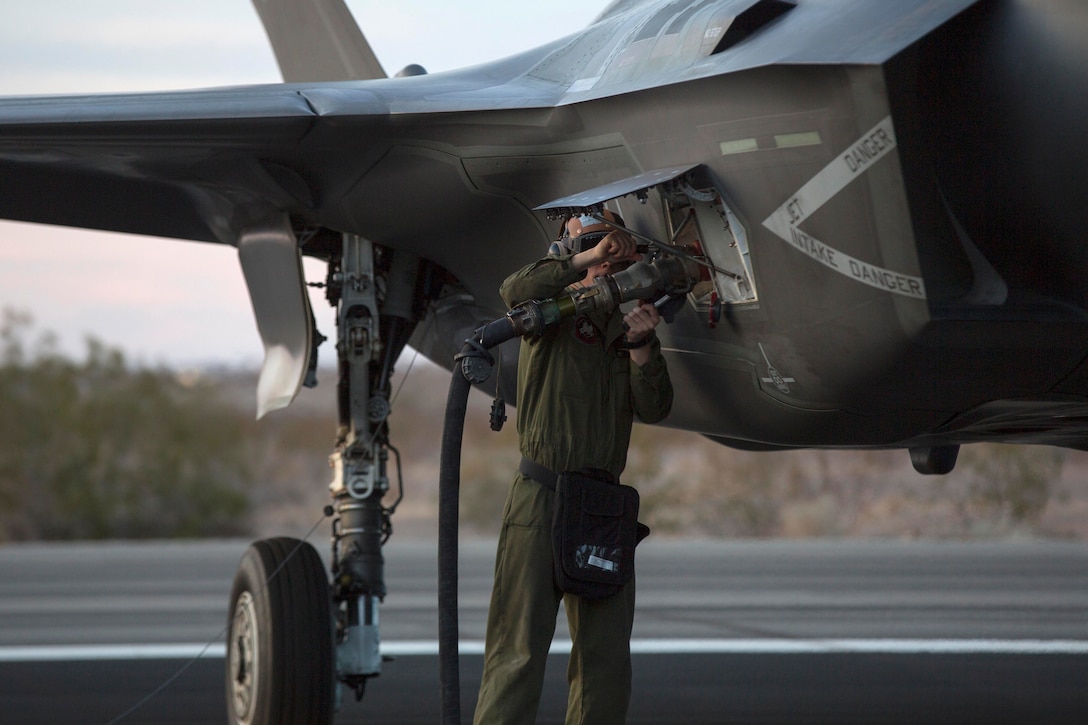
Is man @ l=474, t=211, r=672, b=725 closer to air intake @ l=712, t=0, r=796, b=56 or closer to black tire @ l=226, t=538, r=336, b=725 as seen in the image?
air intake @ l=712, t=0, r=796, b=56

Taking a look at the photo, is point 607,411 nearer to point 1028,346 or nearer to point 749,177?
point 749,177

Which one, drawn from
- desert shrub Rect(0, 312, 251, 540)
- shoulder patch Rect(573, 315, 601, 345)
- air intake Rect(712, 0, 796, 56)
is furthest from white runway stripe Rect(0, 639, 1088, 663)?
desert shrub Rect(0, 312, 251, 540)

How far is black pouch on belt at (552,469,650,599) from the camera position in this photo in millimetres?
3484

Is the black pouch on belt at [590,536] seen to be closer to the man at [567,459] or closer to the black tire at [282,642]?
the man at [567,459]

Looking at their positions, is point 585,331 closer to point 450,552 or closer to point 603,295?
point 603,295

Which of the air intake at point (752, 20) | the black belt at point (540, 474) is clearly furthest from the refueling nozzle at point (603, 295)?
the air intake at point (752, 20)

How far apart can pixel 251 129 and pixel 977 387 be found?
8.45 ft

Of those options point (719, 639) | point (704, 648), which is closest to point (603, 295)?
point (704, 648)

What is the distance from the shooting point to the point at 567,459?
11.8 ft

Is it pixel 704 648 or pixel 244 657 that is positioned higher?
pixel 244 657

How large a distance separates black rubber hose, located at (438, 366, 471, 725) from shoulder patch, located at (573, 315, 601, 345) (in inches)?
13.7

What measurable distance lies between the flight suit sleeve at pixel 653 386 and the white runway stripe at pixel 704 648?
422 centimetres

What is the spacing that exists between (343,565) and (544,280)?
2.28m

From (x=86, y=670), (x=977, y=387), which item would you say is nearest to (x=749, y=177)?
(x=977, y=387)
